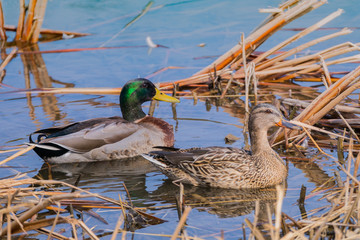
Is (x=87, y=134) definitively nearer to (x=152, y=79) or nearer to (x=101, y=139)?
(x=101, y=139)

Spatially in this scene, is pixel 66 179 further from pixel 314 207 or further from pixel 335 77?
pixel 335 77

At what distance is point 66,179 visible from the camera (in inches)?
266

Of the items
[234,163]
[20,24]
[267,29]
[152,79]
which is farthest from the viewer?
[20,24]

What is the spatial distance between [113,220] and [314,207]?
173 cm

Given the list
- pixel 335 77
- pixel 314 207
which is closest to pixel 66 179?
pixel 314 207

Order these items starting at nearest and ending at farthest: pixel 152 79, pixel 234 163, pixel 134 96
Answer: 1. pixel 234 163
2. pixel 134 96
3. pixel 152 79

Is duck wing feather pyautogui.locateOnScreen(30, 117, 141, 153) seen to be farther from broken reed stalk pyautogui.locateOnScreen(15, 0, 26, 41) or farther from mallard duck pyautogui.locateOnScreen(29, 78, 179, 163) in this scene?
broken reed stalk pyautogui.locateOnScreen(15, 0, 26, 41)

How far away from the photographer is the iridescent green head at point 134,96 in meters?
8.06

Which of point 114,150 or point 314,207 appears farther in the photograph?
point 114,150

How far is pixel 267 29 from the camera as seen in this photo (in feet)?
29.2

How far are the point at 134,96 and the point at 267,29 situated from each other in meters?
2.25

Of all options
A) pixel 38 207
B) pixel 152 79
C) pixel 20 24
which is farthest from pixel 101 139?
pixel 20 24

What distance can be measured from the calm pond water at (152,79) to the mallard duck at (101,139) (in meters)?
0.16

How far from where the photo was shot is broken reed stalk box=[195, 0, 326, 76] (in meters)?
8.36
